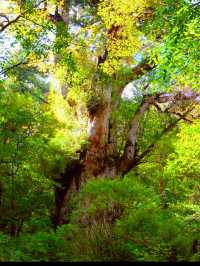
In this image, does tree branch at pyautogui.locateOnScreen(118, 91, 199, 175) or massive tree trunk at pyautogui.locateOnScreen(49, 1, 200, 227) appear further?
tree branch at pyautogui.locateOnScreen(118, 91, 199, 175)

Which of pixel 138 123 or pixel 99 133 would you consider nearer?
pixel 99 133

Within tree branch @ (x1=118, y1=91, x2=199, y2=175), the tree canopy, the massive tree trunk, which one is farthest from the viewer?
tree branch @ (x1=118, y1=91, x2=199, y2=175)

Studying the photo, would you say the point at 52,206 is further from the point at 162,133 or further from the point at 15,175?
the point at 162,133

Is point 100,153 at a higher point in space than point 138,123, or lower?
lower

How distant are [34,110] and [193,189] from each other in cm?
993

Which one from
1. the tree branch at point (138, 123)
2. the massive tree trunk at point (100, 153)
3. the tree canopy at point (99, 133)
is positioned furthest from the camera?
the tree branch at point (138, 123)

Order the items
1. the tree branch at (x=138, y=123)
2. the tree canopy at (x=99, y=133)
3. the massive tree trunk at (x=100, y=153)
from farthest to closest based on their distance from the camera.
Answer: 1. the tree branch at (x=138, y=123)
2. the massive tree trunk at (x=100, y=153)
3. the tree canopy at (x=99, y=133)

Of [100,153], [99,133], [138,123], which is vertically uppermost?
[138,123]

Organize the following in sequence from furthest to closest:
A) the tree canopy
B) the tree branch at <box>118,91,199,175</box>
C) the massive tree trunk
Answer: the tree branch at <box>118,91,199,175</box>, the massive tree trunk, the tree canopy

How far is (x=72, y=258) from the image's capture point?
866 centimetres

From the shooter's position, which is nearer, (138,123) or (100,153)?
(100,153)

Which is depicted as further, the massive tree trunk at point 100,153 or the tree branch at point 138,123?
the tree branch at point 138,123

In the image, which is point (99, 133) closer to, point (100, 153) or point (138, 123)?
point (100, 153)

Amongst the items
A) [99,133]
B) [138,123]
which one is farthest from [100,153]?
[138,123]
